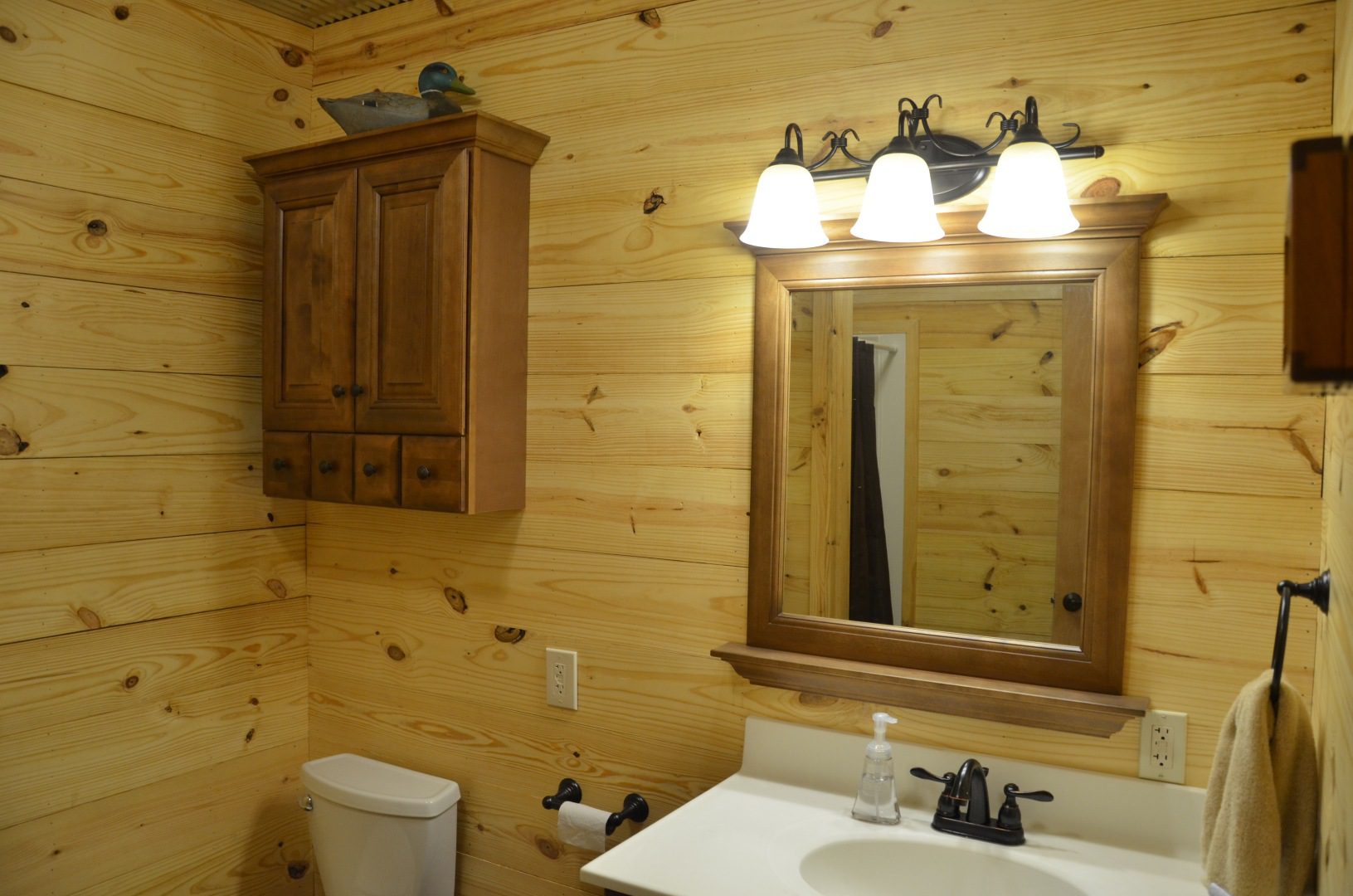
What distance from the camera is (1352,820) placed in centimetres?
69

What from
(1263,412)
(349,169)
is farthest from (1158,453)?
(349,169)

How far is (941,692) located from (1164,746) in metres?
0.32

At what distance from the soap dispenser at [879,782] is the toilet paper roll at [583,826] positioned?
500mm

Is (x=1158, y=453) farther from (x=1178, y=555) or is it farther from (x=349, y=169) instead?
(x=349, y=169)

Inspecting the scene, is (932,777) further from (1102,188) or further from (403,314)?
(403,314)

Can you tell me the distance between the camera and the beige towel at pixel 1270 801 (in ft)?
3.17

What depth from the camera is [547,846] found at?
6.43 ft

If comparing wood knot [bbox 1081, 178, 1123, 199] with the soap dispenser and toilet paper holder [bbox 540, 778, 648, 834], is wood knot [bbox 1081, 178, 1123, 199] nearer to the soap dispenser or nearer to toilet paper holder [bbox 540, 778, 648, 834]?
the soap dispenser

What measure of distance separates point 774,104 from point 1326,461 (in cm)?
101

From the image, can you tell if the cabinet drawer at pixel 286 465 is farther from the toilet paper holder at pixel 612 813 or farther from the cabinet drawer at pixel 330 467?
the toilet paper holder at pixel 612 813

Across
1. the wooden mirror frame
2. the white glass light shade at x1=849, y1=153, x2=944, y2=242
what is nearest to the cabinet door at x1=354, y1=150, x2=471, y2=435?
the wooden mirror frame

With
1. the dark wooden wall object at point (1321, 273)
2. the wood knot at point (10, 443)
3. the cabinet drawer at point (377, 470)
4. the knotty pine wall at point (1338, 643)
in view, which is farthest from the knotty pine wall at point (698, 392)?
the dark wooden wall object at point (1321, 273)

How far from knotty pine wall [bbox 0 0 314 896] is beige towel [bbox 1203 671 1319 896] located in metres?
1.92

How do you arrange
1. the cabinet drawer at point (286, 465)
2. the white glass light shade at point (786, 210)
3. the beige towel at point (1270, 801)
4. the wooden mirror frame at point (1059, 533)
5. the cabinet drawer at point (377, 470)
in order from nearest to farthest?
1. the beige towel at point (1270, 801)
2. the wooden mirror frame at point (1059, 533)
3. the white glass light shade at point (786, 210)
4. the cabinet drawer at point (377, 470)
5. the cabinet drawer at point (286, 465)
